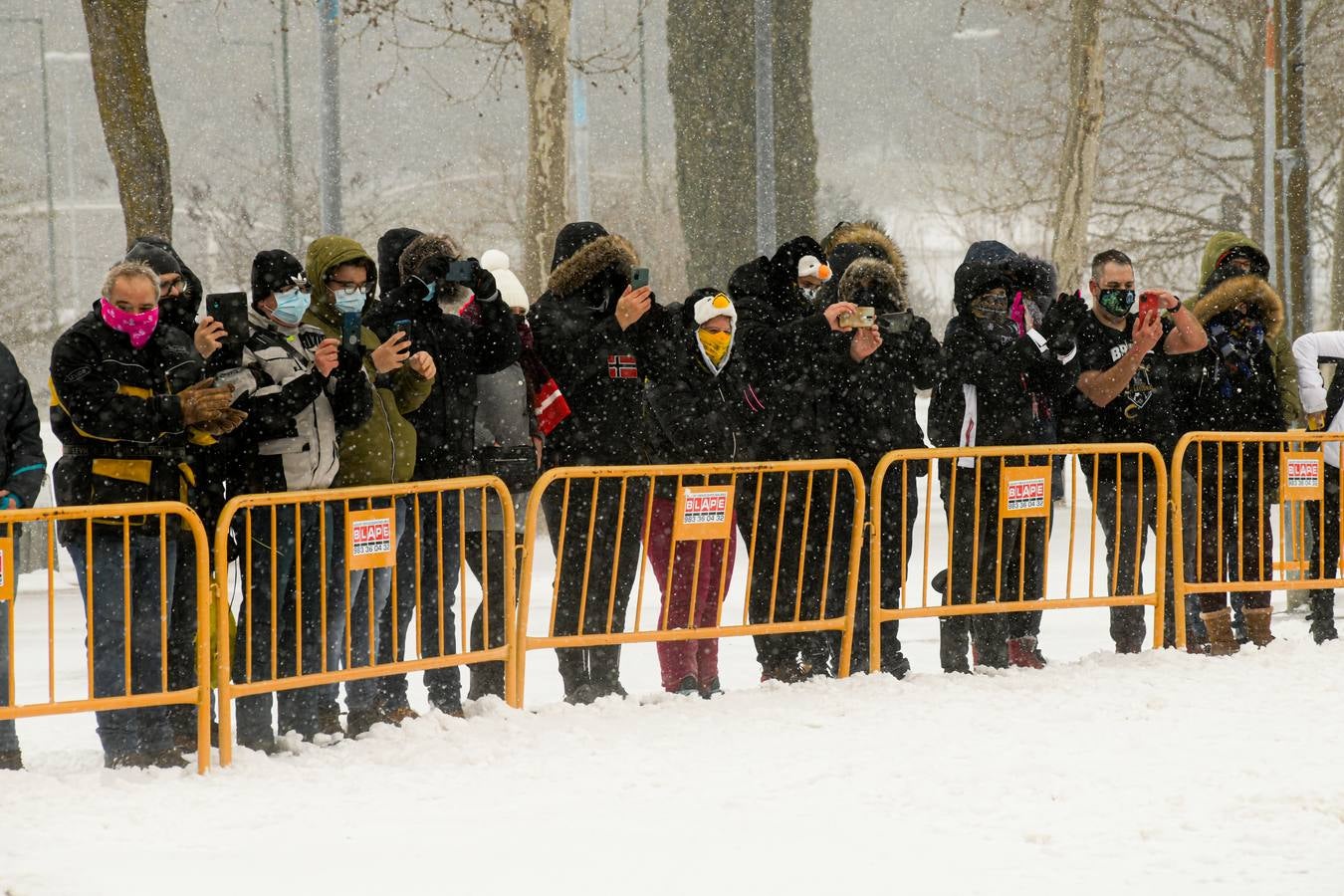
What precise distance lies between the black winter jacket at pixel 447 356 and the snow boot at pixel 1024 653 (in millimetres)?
2946

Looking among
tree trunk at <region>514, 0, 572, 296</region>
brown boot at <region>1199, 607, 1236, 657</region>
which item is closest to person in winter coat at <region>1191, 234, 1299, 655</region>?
brown boot at <region>1199, 607, 1236, 657</region>

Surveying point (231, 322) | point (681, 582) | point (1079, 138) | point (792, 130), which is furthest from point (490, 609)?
point (1079, 138)

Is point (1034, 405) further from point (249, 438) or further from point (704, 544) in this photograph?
point (249, 438)

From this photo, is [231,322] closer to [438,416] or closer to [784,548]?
[438,416]

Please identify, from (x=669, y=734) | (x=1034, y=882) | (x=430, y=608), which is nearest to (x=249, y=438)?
(x=430, y=608)

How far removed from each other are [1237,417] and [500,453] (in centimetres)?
410

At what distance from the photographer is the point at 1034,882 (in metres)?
5.14

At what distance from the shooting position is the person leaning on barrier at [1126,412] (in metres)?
8.48

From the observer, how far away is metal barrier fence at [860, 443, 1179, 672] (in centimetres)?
807

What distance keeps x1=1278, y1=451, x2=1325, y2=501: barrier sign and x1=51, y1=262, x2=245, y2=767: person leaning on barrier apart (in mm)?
5562

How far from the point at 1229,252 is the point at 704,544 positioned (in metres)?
3.42

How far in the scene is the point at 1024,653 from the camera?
28.0 feet

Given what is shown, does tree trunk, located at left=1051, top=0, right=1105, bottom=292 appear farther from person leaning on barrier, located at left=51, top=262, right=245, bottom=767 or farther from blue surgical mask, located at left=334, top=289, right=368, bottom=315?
person leaning on barrier, located at left=51, top=262, right=245, bottom=767

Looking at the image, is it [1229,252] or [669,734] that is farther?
[1229,252]
